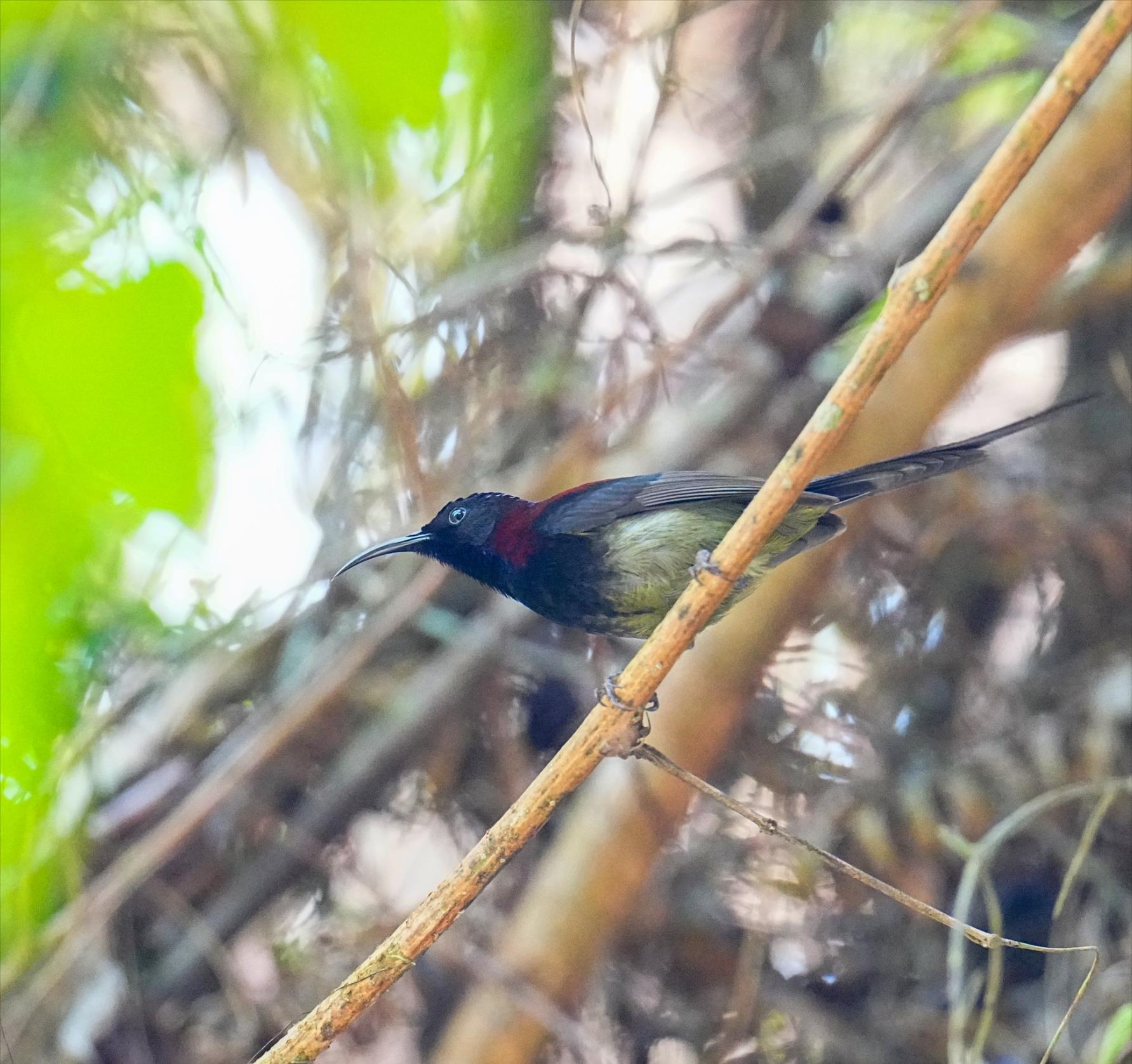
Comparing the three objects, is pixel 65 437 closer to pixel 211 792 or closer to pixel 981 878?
pixel 211 792

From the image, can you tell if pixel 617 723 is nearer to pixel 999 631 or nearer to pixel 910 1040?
pixel 910 1040

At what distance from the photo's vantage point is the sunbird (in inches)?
76.5

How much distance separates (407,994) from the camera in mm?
2291

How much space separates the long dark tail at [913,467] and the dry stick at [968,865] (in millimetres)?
459

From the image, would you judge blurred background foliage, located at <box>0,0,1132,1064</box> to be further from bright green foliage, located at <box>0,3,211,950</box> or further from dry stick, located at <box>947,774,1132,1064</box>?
bright green foliage, located at <box>0,3,211,950</box>

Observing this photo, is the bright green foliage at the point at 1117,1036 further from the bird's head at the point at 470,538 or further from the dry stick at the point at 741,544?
the bird's head at the point at 470,538

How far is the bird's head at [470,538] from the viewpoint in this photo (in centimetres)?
201

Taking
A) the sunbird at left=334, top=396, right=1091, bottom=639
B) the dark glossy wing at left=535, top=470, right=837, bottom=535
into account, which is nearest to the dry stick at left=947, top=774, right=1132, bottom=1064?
the sunbird at left=334, top=396, right=1091, bottom=639

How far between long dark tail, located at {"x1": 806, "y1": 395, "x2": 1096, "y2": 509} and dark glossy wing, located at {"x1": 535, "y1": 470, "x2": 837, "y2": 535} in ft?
0.54

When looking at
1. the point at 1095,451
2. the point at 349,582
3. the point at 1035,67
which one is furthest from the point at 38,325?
the point at 1095,451

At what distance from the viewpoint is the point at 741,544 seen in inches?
53.8

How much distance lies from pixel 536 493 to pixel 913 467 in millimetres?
890

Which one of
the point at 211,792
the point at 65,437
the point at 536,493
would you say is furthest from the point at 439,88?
the point at 211,792

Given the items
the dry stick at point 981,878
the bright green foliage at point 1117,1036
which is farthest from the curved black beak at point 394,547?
the bright green foliage at point 1117,1036
